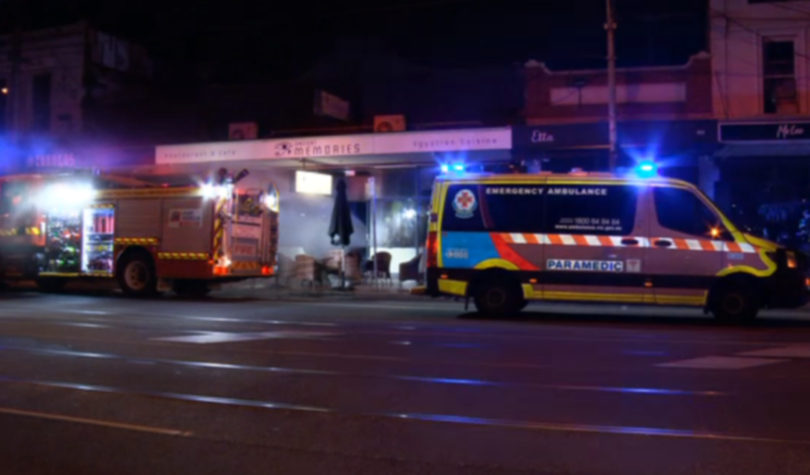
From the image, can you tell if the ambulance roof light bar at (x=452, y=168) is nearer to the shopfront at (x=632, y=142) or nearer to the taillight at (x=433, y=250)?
the taillight at (x=433, y=250)

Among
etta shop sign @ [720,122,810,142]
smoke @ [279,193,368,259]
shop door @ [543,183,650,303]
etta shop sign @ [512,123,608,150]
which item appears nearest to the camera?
shop door @ [543,183,650,303]

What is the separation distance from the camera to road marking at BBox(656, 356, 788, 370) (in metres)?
8.45

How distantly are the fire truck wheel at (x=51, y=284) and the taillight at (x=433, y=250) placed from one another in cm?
1142

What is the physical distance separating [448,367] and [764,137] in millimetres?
12538

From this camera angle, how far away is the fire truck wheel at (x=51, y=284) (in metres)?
Result: 19.8

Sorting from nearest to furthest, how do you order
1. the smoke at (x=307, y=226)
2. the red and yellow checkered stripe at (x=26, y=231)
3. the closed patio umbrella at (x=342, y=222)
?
the red and yellow checkered stripe at (x=26, y=231)
the closed patio umbrella at (x=342, y=222)
the smoke at (x=307, y=226)

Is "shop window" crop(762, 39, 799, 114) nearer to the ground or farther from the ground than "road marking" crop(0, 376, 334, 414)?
farther from the ground

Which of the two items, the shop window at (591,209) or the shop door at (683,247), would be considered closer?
the shop door at (683,247)

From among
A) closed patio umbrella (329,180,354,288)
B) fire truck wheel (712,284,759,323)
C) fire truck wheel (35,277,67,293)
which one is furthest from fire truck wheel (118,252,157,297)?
fire truck wheel (712,284,759,323)

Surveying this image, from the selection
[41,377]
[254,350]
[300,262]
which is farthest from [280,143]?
[41,377]

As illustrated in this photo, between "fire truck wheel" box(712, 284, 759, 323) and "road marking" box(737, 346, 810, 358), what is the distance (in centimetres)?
249

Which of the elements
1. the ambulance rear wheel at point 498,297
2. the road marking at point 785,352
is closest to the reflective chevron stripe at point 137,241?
the ambulance rear wheel at point 498,297

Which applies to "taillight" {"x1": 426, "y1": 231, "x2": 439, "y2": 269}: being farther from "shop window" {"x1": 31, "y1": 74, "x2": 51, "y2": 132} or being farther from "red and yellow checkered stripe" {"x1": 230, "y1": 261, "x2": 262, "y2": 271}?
"shop window" {"x1": 31, "y1": 74, "x2": 51, "y2": 132}

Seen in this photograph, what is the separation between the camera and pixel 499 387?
24.2 feet
